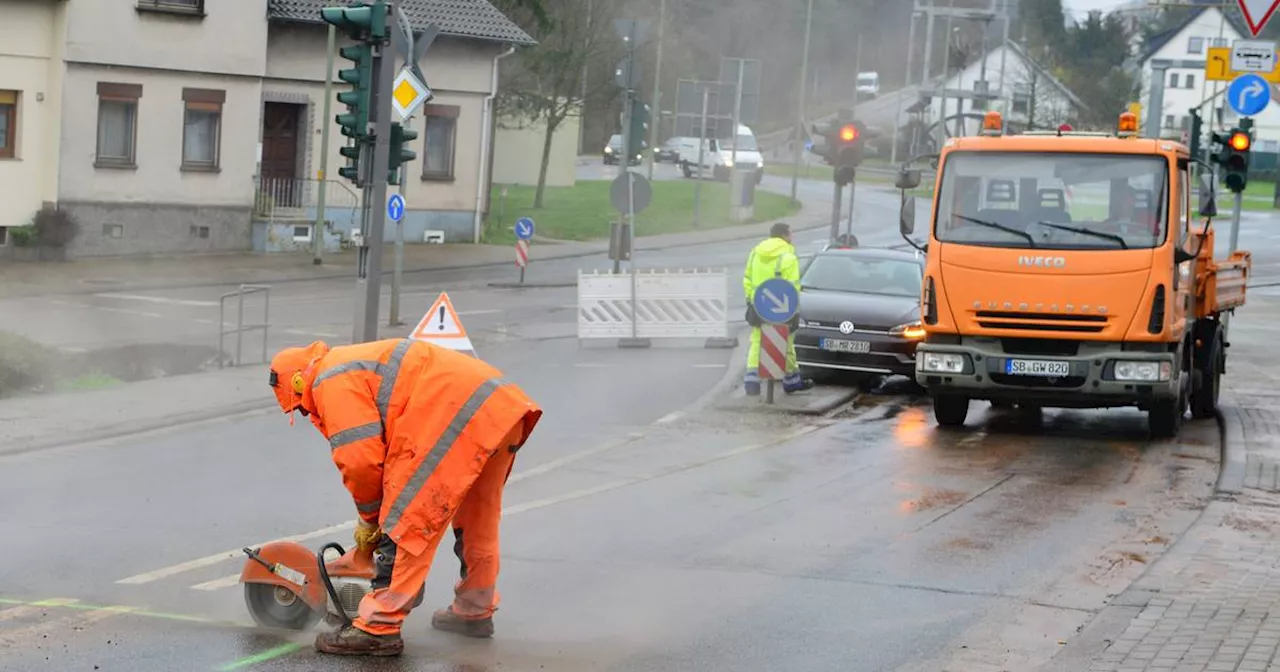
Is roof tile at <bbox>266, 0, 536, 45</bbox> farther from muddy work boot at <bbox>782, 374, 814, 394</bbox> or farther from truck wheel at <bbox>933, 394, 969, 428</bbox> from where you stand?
truck wheel at <bbox>933, 394, 969, 428</bbox>

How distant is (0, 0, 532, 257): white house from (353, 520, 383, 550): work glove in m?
28.9

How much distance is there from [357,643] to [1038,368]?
31.9 ft

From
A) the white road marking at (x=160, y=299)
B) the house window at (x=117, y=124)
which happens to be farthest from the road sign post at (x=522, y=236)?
the house window at (x=117, y=124)

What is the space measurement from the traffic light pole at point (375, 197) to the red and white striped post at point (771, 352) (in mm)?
3931

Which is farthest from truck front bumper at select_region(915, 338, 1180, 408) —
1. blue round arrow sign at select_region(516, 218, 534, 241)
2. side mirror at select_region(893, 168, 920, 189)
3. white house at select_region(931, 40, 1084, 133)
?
white house at select_region(931, 40, 1084, 133)

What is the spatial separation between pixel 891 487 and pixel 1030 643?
4.94m

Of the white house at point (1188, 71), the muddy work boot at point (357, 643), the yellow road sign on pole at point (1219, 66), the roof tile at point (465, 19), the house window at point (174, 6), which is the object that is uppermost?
the white house at point (1188, 71)

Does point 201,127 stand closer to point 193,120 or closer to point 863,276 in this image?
A: point 193,120

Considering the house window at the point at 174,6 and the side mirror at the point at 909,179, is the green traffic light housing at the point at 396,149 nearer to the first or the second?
the side mirror at the point at 909,179

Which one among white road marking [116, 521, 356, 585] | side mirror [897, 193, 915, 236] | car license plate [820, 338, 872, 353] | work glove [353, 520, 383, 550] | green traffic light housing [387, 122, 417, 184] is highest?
green traffic light housing [387, 122, 417, 184]

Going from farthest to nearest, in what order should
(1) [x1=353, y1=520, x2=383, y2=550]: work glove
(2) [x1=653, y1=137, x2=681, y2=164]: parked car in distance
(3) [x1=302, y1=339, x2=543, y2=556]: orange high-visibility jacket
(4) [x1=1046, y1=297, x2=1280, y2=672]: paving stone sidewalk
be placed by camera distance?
(2) [x1=653, y1=137, x2=681, y2=164]: parked car in distance < (4) [x1=1046, y1=297, x2=1280, y2=672]: paving stone sidewalk < (1) [x1=353, y1=520, x2=383, y2=550]: work glove < (3) [x1=302, y1=339, x2=543, y2=556]: orange high-visibility jacket

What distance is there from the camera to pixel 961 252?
16.1 meters

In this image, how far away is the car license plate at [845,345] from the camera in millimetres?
19844

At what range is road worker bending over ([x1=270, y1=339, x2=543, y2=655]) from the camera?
7117 mm
